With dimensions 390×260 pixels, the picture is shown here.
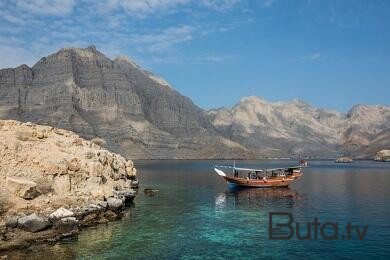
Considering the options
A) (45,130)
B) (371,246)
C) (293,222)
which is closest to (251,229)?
(293,222)

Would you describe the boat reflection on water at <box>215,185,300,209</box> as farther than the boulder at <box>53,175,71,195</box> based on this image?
Yes

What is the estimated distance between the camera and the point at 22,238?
39906mm

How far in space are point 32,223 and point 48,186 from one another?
975cm

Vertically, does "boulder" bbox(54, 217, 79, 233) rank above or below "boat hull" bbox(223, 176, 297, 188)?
below

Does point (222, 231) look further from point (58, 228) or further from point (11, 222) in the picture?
point (11, 222)

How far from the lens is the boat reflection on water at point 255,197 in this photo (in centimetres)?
7050

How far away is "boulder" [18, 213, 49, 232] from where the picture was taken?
137 ft

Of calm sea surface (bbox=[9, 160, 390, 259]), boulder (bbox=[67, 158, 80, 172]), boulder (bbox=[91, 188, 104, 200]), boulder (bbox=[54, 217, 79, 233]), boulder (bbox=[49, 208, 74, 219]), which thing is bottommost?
calm sea surface (bbox=[9, 160, 390, 259])

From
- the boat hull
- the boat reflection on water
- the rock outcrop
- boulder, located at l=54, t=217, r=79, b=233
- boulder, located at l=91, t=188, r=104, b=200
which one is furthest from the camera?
the boat hull

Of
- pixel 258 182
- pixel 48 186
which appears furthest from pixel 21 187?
pixel 258 182

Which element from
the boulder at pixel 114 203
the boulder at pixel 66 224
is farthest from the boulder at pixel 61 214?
the boulder at pixel 114 203

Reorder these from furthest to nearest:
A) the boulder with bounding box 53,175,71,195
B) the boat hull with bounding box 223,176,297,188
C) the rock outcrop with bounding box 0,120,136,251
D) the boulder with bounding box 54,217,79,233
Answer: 1. the boat hull with bounding box 223,176,297,188
2. the boulder with bounding box 53,175,71,195
3. the boulder with bounding box 54,217,79,233
4. the rock outcrop with bounding box 0,120,136,251

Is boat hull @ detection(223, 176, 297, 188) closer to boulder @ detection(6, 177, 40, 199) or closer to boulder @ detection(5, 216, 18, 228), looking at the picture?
boulder @ detection(6, 177, 40, 199)

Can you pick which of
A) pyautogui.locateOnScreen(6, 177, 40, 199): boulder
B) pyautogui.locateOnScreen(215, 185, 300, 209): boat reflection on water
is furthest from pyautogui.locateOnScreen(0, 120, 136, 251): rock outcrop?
pyautogui.locateOnScreen(215, 185, 300, 209): boat reflection on water
